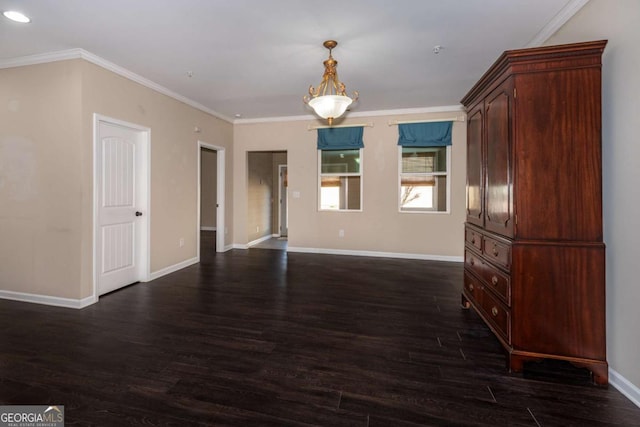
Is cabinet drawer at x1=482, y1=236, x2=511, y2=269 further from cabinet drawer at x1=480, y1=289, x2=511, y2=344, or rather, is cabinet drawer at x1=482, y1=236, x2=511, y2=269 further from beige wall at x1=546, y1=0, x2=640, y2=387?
beige wall at x1=546, y1=0, x2=640, y2=387

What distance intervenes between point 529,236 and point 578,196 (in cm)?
38

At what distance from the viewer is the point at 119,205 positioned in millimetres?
3666

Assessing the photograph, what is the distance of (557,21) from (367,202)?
144 inches

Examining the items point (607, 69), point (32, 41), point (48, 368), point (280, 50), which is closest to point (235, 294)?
point (48, 368)

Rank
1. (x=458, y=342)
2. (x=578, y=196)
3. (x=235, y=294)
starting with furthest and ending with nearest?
(x=235, y=294) → (x=458, y=342) → (x=578, y=196)

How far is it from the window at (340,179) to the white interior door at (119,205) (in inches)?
124

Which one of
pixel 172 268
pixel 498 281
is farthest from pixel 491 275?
pixel 172 268

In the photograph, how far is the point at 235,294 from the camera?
356cm

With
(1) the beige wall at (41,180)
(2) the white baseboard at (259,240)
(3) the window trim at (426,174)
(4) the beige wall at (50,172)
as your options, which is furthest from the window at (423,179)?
(1) the beige wall at (41,180)

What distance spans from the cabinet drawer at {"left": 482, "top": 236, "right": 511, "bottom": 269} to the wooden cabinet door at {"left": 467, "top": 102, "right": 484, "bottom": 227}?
233mm

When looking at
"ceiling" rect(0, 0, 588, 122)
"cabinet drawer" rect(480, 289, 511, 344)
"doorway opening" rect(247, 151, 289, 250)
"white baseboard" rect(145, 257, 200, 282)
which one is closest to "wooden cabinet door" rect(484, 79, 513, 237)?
"cabinet drawer" rect(480, 289, 511, 344)

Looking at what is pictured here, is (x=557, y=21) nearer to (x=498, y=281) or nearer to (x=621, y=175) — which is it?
(x=621, y=175)

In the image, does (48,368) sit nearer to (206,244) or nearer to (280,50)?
(280,50)

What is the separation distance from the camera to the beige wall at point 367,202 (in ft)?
17.6
